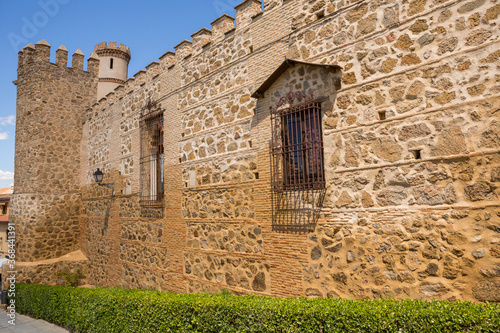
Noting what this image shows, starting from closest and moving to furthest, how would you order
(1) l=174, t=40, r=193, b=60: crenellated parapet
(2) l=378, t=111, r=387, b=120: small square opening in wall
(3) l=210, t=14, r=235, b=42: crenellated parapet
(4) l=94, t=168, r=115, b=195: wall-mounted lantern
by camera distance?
(2) l=378, t=111, r=387, b=120: small square opening in wall → (3) l=210, t=14, r=235, b=42: crenellated parapet → (1) l=174, t=40, r=193, b=60: crenellated parapet → (4) l=94, t=168, r=115, b=195: wall-mounted lantern

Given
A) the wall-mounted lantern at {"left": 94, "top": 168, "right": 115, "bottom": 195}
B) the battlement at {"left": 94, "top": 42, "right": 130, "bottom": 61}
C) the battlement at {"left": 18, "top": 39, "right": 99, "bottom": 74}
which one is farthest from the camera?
the battlement at {"left": 94, "top": 42, "right": 130, "bottom": 61}

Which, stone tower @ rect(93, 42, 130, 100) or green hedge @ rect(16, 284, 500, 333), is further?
stone tower @ rect(93, 42, 130, 100)

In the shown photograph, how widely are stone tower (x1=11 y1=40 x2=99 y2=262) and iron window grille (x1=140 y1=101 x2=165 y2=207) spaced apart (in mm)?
5740

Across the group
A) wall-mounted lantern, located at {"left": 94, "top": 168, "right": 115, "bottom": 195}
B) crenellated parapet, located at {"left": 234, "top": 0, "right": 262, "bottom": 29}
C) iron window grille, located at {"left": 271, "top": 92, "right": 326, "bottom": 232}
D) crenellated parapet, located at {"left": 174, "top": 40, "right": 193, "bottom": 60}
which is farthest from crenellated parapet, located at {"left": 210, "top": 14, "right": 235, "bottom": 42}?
wall-mounted lantern, located at {"left": 94, "top": 168, "right": 115, "bottom": 195}

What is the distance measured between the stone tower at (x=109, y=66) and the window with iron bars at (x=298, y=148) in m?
11.7

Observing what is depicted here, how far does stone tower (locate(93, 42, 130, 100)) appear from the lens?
15.4 metres

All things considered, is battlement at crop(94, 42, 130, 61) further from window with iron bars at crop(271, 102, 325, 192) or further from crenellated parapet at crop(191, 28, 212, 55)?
window with iron bars at crop(271, 102, 325, 192)

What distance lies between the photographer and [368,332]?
12.6 feet

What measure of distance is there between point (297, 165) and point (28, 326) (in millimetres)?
9472

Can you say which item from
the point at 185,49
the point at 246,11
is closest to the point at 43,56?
the point at 185,49

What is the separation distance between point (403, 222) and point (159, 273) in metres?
6.46

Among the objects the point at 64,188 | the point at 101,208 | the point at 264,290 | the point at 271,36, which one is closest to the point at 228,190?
the point at 264,290

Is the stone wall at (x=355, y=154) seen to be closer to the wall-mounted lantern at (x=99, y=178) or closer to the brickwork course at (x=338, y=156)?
the brickwork course at (x=338, y=156)

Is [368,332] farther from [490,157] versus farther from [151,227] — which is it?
[151,227]
